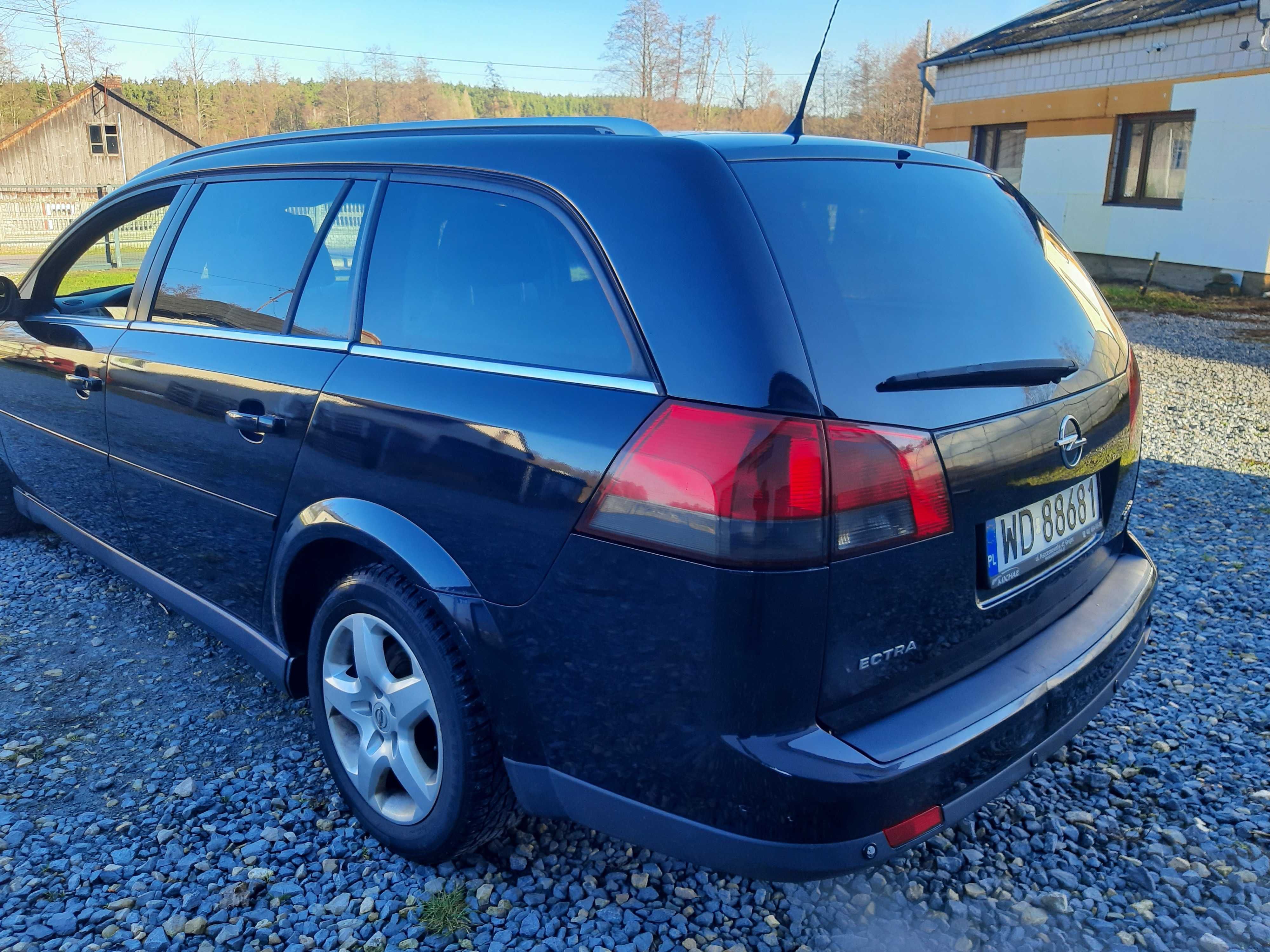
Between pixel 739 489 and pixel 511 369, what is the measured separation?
66 cm

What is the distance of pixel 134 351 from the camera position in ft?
10.3

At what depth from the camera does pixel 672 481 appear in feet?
5.47

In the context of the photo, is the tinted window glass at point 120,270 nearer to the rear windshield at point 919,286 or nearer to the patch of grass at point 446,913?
the patch of grass at point 446,913

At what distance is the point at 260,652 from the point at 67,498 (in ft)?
5.58

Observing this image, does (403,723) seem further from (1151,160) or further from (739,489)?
(1151,160)

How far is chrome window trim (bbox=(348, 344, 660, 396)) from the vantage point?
5.84 feet

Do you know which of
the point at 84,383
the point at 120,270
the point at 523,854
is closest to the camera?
the point at 523,854

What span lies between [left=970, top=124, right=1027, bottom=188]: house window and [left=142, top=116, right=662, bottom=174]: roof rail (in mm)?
20120

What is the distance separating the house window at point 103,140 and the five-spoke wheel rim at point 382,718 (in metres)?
56.3

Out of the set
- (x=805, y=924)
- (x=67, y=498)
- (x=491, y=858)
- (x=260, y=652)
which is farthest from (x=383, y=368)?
(x=67, y=498)

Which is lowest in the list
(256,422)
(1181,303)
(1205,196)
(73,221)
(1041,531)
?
(1181,303)

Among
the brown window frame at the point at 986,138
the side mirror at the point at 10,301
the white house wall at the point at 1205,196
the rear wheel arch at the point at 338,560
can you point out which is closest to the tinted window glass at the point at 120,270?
the side mirror at the point at 10,301

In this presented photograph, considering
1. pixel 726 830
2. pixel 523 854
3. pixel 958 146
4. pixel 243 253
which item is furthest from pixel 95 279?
pixel 958 146

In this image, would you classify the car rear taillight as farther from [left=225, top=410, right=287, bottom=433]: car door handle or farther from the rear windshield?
[left=225, top=410, right=287, bottom=433]: car door handle
